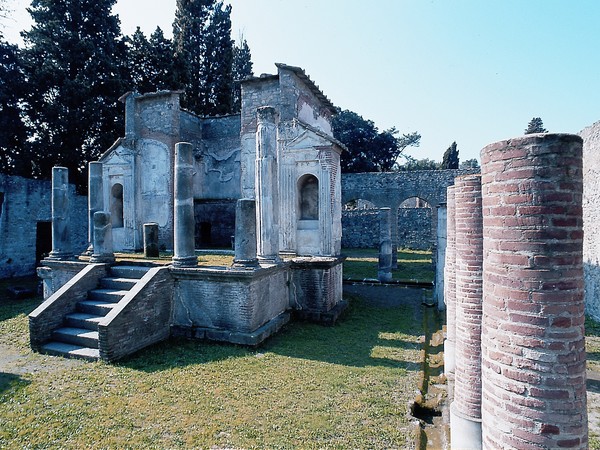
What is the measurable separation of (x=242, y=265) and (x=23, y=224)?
46.7 ft

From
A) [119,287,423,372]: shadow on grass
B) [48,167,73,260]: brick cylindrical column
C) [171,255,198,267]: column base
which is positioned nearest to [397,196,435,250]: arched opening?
[119,287,423,372]: shadow on grass

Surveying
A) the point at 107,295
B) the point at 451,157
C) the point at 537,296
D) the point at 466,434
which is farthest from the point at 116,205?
the point at 451,157

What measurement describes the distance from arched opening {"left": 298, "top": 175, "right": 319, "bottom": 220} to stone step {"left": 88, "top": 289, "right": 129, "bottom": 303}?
5.36 m

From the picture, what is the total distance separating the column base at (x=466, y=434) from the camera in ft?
12.1

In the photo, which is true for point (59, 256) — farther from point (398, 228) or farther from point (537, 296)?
point (398, 228)

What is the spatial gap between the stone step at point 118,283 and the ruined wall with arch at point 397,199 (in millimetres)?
19439

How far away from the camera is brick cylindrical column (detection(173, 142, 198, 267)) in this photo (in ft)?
27.0

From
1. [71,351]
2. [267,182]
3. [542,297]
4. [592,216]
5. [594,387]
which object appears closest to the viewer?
[542,297]

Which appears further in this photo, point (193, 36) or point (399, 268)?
point (193, 36)

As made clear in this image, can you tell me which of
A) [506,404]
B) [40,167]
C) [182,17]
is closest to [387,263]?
[506,404]

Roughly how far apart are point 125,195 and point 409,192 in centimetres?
1808

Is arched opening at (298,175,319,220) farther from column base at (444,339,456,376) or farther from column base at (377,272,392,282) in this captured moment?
column base at (444,339,456,376)

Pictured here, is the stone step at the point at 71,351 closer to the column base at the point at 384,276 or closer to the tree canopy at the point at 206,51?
the column base at the point at 384,276

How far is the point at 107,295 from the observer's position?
7992 mm
